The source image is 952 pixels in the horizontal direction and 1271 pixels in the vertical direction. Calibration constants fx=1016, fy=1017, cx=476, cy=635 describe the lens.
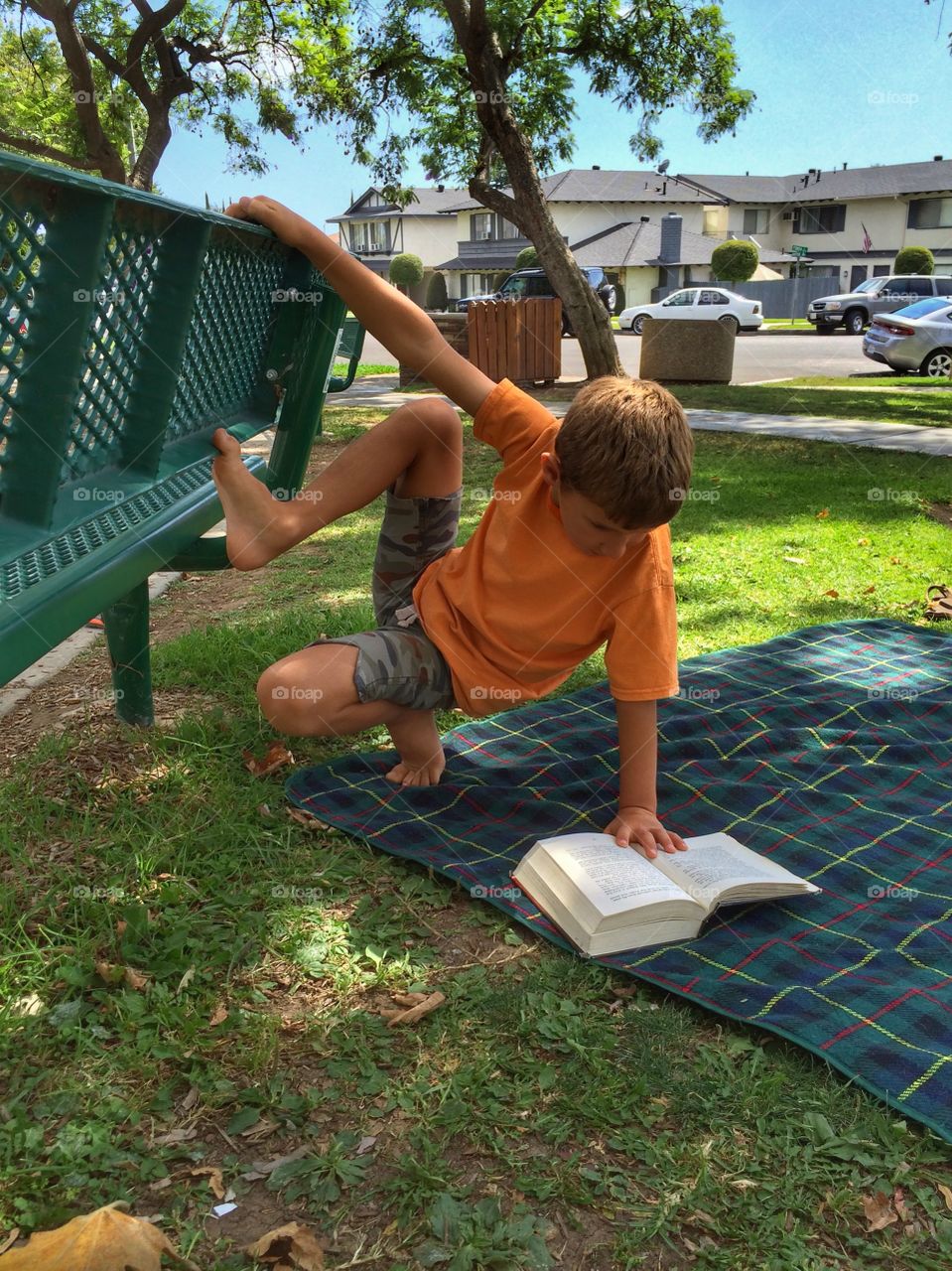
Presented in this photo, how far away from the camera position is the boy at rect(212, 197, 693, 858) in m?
2.26

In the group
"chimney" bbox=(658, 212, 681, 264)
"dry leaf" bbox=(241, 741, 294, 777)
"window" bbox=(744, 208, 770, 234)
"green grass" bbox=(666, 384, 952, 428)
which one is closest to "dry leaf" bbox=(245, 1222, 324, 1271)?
"dry leaf" bbox=(241, 741, 294, 777)

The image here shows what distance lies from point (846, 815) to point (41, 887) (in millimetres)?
2107

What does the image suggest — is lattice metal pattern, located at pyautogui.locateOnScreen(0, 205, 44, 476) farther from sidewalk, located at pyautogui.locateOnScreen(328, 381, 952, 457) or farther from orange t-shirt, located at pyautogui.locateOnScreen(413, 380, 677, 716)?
sidewalk, located at pyautogui.locateOnScreen(328, 381, 952, 457)

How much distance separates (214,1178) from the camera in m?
1.62

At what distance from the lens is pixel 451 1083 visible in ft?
6.03

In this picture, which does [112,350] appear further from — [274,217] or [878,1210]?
[878,1210]

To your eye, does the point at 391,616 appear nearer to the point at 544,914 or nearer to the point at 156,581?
the point at 544,914

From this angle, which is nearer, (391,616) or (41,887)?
(41,887)

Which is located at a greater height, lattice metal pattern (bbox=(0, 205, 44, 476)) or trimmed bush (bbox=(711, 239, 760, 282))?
trimmed bush (bbox=(711, 239, 760, 282))

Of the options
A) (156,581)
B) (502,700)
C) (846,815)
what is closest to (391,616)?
(502,700)

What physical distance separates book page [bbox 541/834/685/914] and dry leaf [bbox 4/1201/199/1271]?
1048mm

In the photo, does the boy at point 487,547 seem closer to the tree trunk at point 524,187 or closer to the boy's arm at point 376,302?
the boy's arm at point 376,302

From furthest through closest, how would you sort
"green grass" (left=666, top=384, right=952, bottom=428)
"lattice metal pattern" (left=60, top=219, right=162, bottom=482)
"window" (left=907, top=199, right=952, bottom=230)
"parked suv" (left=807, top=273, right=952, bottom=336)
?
1. "window" (left=907, top=199, right=952, bottom=230)
2. "parked suv" (left=807, top=273, right=952, bottom=336)
3. "green grass" (left=666, top=384, right=952, bottom=428)
4. "lattice metal pattern" (left=60, top=219, right=162, bottom=482)

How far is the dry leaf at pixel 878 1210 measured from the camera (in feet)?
5.22
